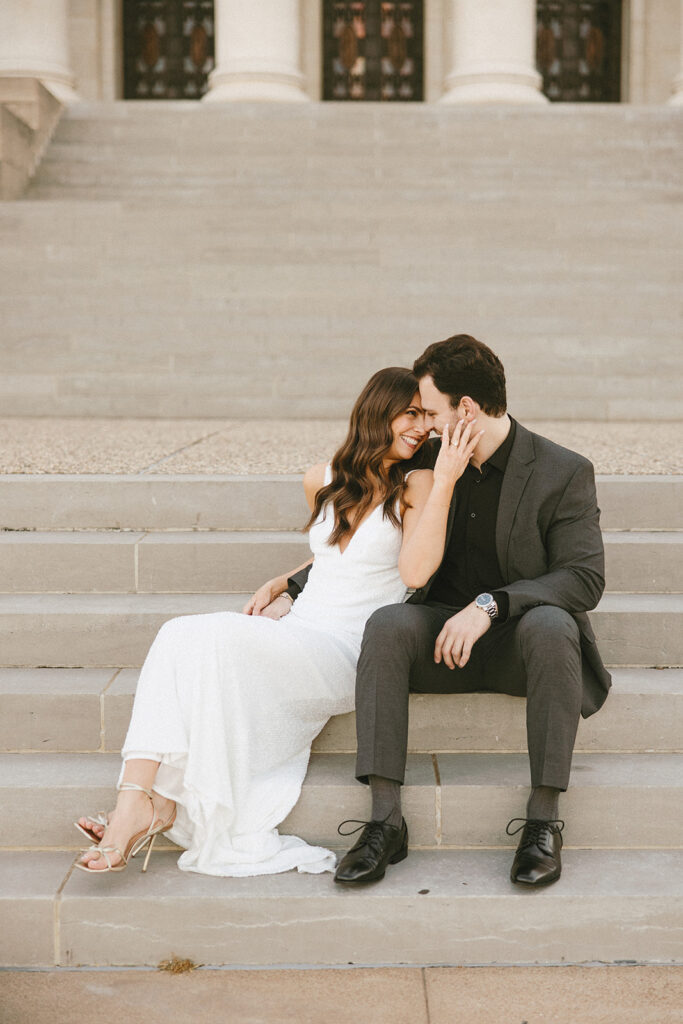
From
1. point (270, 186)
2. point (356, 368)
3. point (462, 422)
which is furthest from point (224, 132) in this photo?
point (462, 422)

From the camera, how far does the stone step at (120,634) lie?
3910 mm

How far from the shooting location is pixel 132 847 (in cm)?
303

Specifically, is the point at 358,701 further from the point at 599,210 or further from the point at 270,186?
the point at 270,186

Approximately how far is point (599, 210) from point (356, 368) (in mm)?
3479

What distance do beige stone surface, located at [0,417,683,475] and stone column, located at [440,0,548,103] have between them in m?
8.33

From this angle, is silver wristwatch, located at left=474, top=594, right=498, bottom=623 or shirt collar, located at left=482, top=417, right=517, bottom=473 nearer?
silver wristwatch, located at left=474, top=594, right=498, bottom=623

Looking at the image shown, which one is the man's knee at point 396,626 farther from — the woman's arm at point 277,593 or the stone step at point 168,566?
the stone step at point 168,566

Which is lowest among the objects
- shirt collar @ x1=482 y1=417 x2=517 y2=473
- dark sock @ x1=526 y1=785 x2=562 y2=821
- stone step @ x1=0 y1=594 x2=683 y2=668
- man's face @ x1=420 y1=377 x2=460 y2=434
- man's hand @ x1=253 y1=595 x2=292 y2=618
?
dark sock @ x1=526 y1=785 x2=562 y2=821

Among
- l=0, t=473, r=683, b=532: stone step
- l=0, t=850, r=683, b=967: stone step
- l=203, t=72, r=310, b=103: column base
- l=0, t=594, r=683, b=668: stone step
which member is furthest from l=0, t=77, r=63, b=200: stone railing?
l=0, t=850, r=683, b=967: stone step

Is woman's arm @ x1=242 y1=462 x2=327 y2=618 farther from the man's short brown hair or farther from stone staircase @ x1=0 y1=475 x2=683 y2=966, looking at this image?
the man's short brown hair

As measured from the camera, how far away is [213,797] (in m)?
3.09

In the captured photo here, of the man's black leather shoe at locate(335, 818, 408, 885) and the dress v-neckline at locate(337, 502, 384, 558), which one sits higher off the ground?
the dress v-neckline at locate(337, 502, 384, 558)

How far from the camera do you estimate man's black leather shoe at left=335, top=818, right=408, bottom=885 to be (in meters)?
2.99

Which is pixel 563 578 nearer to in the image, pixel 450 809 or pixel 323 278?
pixel 450 809
